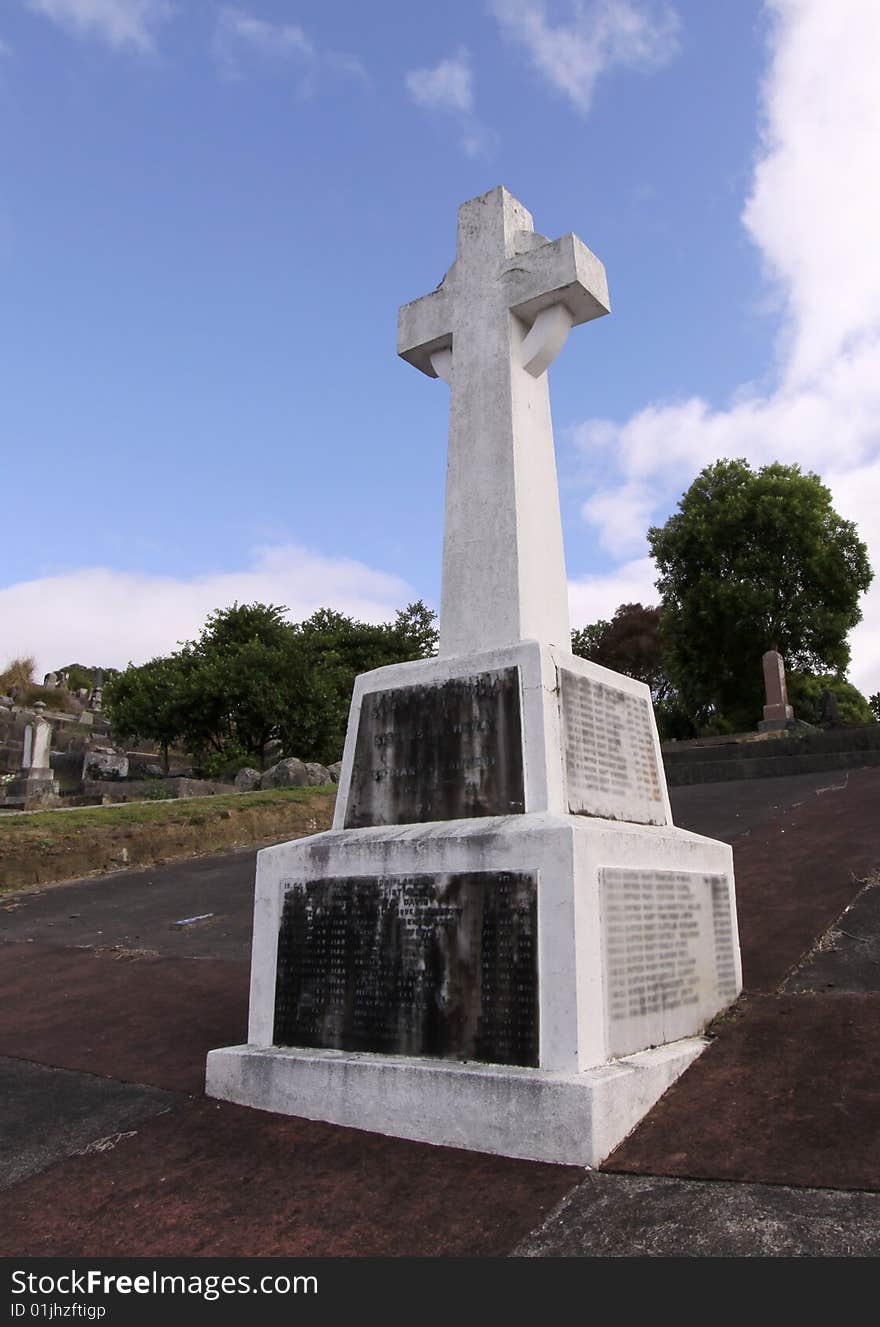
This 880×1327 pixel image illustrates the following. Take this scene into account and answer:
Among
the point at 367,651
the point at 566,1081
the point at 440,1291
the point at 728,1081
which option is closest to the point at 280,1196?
the point at 440,1291

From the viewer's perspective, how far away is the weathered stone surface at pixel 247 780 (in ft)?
65.5

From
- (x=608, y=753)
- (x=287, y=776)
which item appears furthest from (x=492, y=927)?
(x=287, y=776)

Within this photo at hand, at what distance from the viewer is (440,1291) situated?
2.30 meters

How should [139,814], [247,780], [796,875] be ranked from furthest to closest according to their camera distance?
[247,780], [139,814], [796,875]

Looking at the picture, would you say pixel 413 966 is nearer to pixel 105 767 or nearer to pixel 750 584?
pixel 105 767

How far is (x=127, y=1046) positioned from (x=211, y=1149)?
1503 millimetres

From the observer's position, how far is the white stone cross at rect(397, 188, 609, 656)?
4.64 meters

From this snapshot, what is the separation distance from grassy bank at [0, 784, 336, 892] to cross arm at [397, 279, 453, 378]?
8325 millimetres

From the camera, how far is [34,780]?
72.2 feet

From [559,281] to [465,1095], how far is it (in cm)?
411

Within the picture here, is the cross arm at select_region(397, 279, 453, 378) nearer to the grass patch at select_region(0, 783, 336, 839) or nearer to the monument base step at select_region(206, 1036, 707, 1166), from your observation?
the monument base step at select_region(206, 1036, 707, 1166)

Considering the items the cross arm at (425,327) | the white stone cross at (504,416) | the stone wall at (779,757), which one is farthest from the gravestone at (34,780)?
the white stone cross at (504,416)

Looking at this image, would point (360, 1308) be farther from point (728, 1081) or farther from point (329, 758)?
point (329, 758)

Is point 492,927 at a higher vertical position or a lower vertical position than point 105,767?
lower
